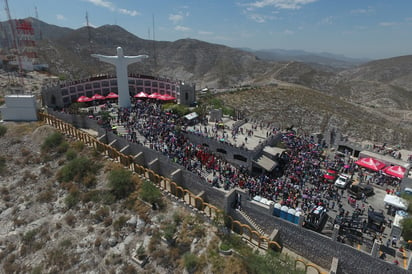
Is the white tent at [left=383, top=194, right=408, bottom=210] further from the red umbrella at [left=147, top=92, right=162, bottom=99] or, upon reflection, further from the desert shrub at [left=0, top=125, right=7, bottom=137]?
the desert shrub at [left=0, top=125, right=7, bottom=137]

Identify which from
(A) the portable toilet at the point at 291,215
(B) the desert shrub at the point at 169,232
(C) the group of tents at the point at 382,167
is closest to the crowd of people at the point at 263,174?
(C) the group of tents at the point at 382,167

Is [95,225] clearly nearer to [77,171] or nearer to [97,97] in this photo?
[77,171]

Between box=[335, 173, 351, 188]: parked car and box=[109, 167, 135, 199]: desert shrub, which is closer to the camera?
box=[335, 173, 351, 188]: parked car

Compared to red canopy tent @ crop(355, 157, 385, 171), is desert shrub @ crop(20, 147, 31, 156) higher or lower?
lower

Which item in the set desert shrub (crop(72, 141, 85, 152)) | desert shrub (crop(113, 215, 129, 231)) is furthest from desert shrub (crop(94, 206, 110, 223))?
desert shrub (crop(72, 141, 85, 152))

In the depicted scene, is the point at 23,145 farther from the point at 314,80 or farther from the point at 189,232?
the point at 314,80

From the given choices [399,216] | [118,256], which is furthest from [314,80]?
[118,256]

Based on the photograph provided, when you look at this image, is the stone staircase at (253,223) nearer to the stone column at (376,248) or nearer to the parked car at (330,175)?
the stone column at (376,248)
